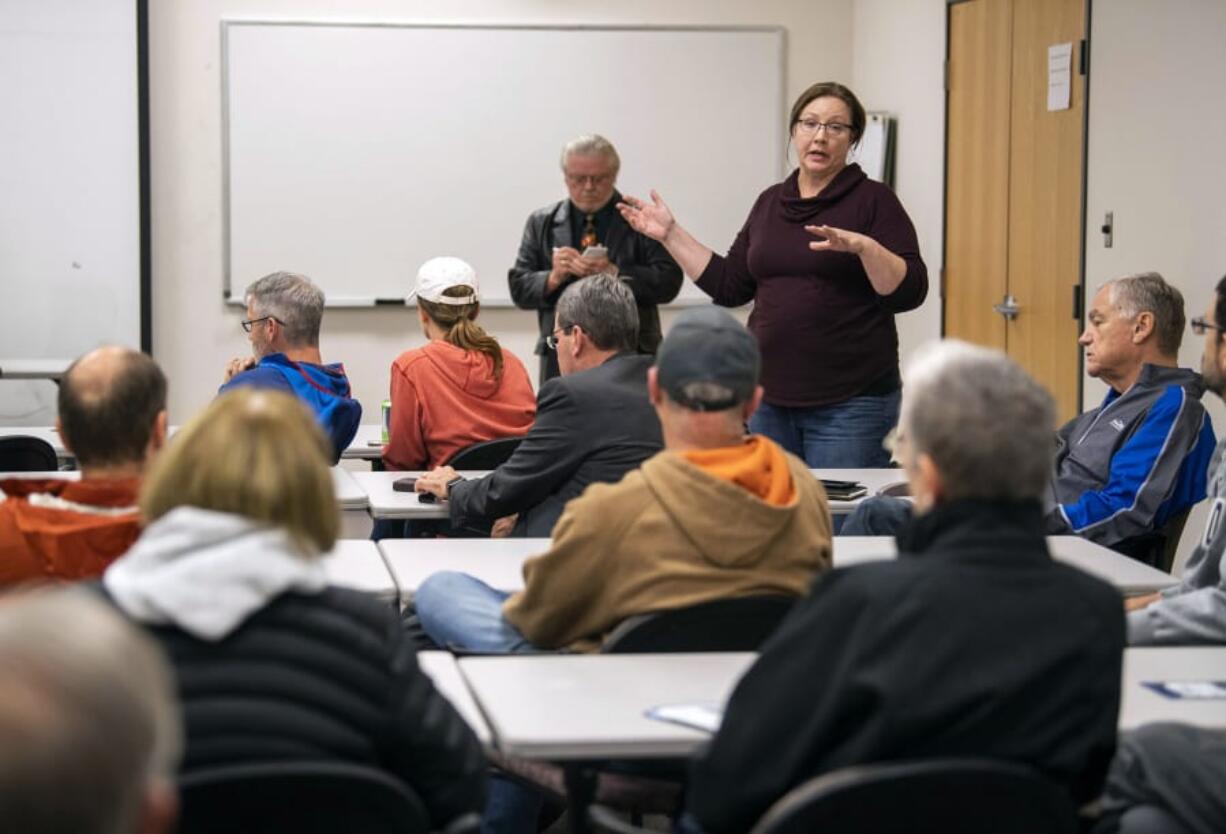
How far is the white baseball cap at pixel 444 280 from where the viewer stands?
482 centimetres

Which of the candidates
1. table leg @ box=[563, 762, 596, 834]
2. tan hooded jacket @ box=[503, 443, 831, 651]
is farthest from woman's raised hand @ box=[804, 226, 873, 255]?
table leg @ box=[563, 762, 596, 834]

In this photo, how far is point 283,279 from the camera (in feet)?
15.4

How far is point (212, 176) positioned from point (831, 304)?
13.0 ft

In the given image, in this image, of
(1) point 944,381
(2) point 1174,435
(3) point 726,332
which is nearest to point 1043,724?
(1) point 944,381

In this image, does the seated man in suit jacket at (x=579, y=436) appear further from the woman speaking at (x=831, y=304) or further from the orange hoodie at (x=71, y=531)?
the orange hoodie at (x=71, y=531)

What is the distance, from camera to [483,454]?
4.64 metres

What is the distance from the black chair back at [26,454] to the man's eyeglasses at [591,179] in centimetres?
202

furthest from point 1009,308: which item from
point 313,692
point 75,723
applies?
point 75,723

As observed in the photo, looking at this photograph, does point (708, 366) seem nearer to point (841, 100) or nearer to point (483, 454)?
point (483, 454)

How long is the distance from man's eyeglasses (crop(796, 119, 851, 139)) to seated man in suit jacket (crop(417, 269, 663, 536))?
1.02 m

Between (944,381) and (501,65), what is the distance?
20.3 ft

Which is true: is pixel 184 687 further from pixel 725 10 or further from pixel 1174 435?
pixel 725 10

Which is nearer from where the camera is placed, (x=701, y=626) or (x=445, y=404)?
(x=701, y=626)

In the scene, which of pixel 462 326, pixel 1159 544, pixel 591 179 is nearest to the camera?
pixel 1159 544
